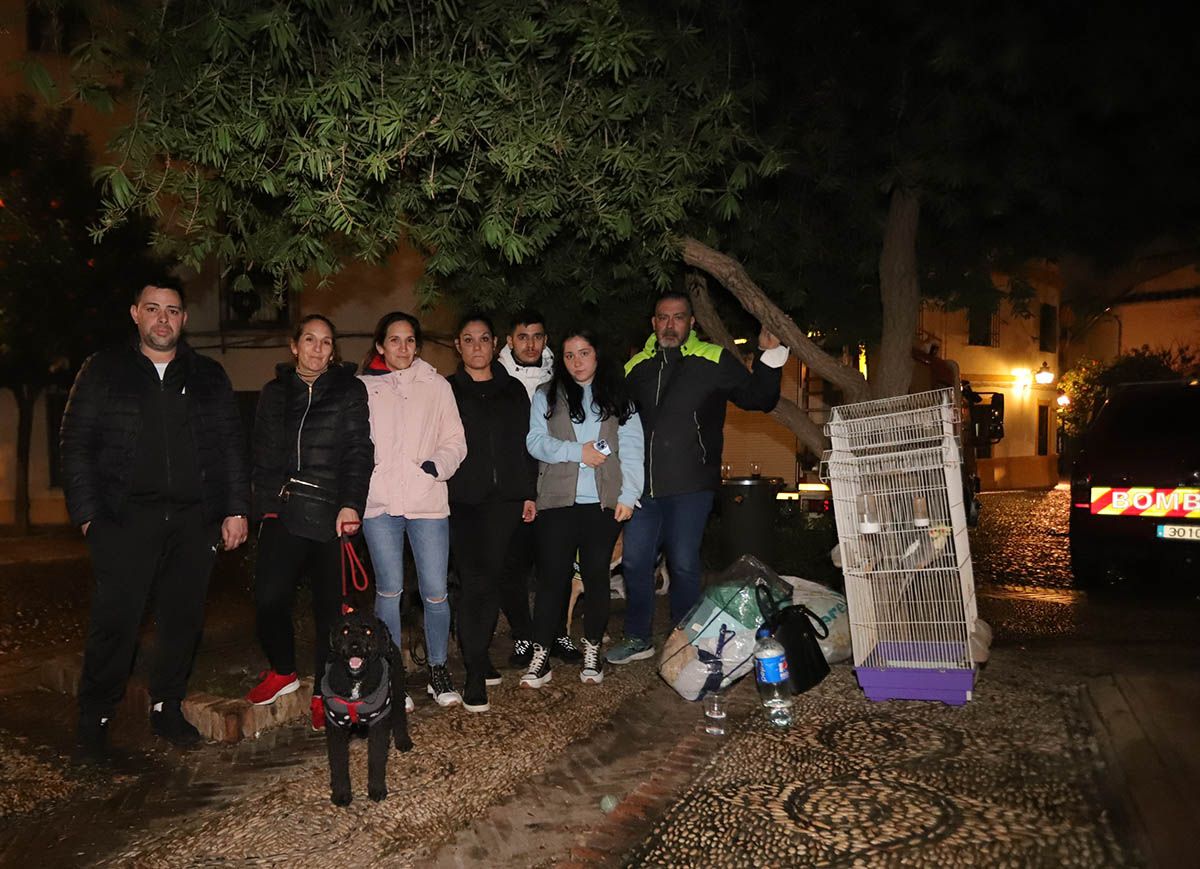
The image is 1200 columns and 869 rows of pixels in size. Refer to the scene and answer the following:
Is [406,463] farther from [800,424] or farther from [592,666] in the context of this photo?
[800,424]

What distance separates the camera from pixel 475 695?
17.1ft

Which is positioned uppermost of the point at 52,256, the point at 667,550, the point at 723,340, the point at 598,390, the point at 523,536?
the point at 52,256

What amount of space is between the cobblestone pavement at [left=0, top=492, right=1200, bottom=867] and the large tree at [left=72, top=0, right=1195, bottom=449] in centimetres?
252

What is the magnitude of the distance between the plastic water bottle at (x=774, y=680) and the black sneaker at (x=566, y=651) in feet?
5.04

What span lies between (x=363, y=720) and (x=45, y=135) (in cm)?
1482

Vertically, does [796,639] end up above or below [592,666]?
above

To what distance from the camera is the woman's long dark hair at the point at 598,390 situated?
5664 mm

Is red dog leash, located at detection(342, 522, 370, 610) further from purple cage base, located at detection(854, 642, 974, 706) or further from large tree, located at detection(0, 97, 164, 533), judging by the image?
large tree, located at detection(0, 97, 164, 533)

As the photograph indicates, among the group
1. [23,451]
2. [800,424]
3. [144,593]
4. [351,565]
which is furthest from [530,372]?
[23,451]

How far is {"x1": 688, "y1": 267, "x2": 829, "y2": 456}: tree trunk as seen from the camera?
8234 mm

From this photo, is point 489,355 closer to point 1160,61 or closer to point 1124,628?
point 1160,61

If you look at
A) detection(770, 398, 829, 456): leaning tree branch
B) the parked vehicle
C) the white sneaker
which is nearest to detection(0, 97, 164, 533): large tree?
detection(770, 398, 829, 456): leaning tree branch

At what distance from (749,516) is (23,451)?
13392 millimetres

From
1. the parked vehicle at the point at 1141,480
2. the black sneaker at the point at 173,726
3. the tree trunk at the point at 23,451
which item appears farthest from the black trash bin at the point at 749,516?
the tree trunk at the point at 23,451
